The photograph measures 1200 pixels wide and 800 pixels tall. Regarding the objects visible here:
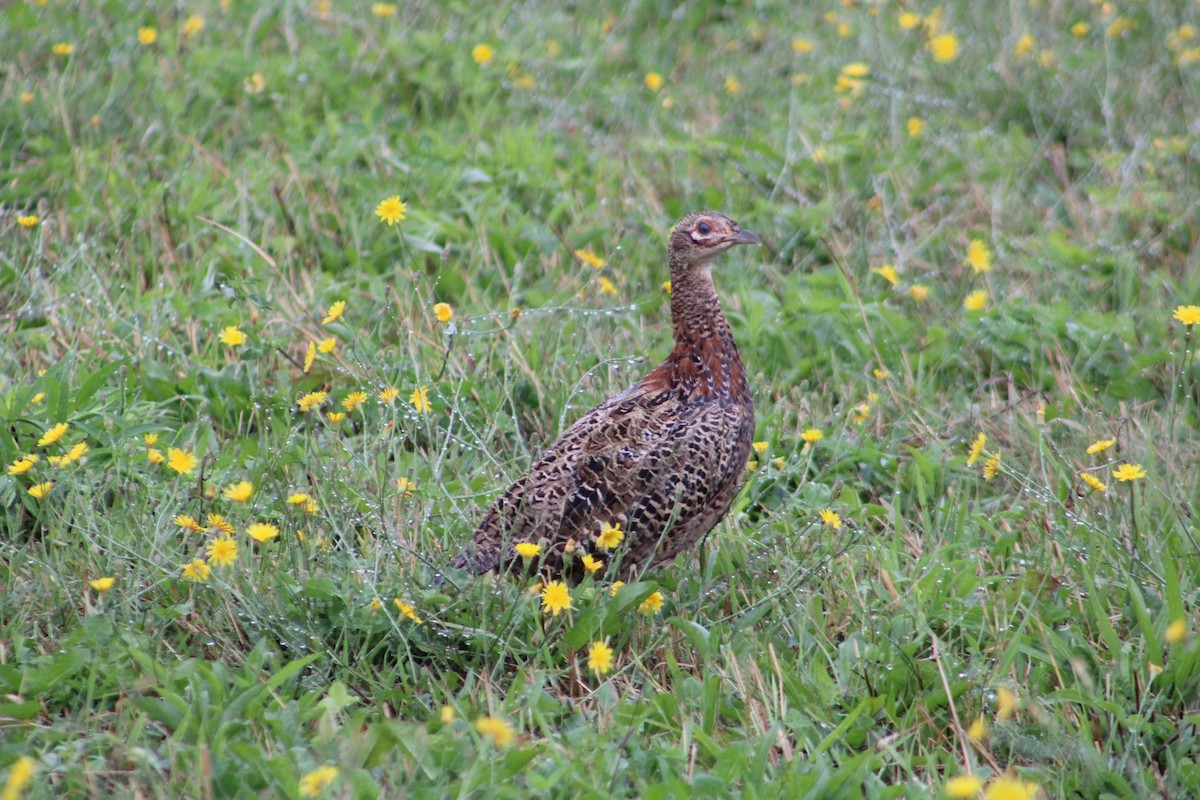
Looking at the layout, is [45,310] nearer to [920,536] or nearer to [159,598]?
[159,598]

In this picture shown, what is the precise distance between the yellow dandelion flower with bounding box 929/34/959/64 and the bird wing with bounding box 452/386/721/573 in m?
4.60

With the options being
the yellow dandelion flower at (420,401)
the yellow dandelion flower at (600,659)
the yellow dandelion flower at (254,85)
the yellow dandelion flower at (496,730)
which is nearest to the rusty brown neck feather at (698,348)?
the yellow dandelion flower at (420,401)

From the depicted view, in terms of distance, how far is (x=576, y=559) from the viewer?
427 cm

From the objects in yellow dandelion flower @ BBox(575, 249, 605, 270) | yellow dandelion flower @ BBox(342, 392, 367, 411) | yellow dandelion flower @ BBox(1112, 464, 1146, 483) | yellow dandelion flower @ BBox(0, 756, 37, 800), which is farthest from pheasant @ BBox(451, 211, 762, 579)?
yellow dandelion flower @ BBox(0, 756, 37, 800)

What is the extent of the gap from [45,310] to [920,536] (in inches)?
141

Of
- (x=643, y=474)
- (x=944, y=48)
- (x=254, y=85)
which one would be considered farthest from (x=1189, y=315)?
(x=254, y=85)

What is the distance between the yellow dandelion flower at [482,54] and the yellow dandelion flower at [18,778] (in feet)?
17.2

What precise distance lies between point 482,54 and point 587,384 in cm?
296

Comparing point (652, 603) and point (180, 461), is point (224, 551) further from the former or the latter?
point (652, 603)

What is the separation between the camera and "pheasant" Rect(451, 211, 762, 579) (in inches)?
166

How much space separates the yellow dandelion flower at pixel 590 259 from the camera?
577 cm

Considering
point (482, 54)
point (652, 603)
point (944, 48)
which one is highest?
point (482, 54)

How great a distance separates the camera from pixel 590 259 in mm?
5840

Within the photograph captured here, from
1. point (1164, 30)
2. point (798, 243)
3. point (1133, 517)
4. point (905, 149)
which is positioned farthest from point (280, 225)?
point (1164, 30)
